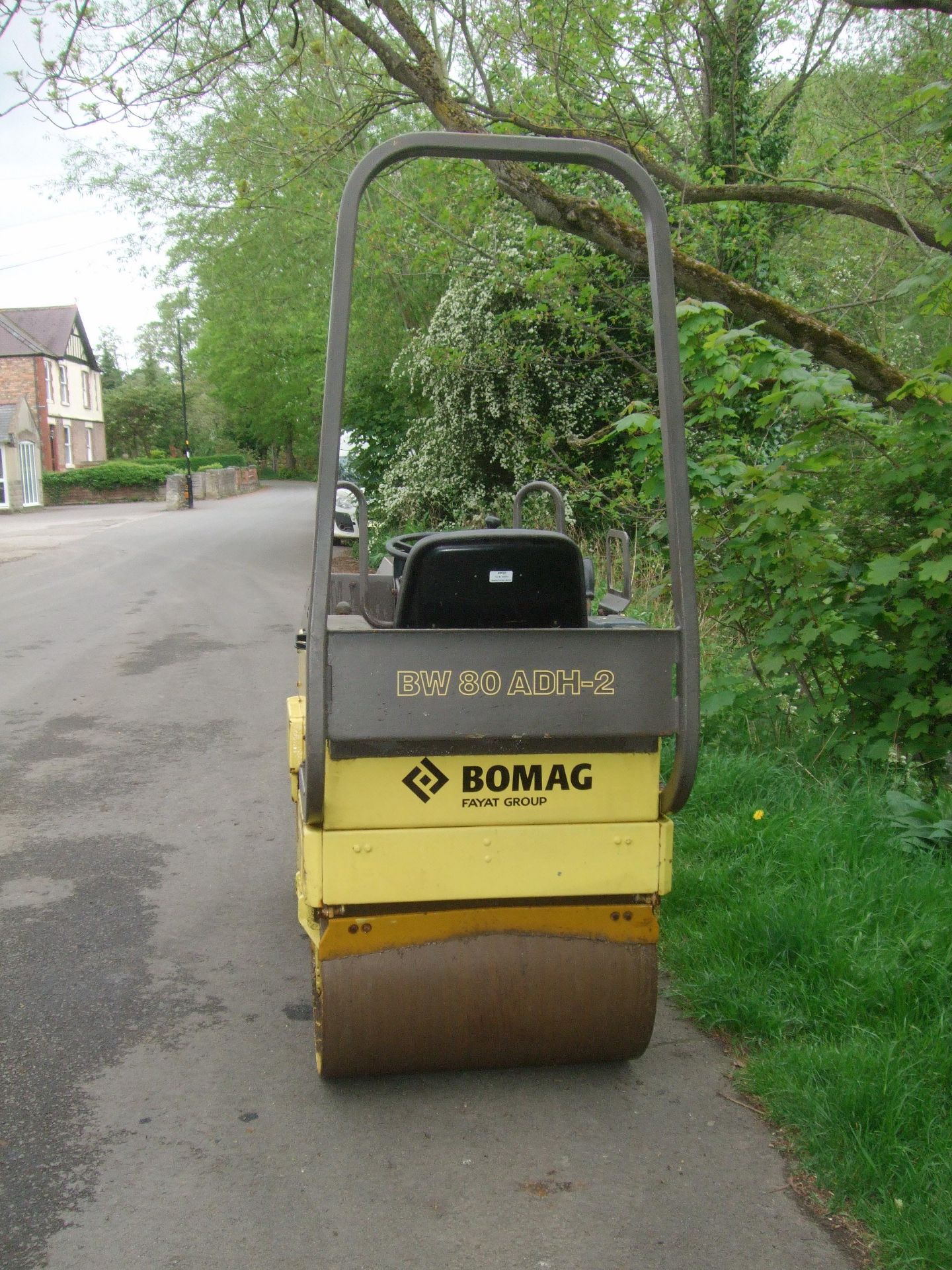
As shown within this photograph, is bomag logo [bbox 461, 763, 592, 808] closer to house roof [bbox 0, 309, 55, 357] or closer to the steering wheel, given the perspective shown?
the steering wheel

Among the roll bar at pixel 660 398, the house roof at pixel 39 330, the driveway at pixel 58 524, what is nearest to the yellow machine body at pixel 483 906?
the roll bar at pixel 660 398

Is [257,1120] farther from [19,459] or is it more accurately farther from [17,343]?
[17,343]

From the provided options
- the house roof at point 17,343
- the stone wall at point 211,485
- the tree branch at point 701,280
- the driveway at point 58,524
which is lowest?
the driveway at point 58,524

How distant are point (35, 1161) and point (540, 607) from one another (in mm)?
2070

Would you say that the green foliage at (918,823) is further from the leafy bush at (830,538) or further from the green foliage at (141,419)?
the green foliage at (141,419)

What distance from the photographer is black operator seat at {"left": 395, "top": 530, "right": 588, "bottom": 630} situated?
3268 millimetres

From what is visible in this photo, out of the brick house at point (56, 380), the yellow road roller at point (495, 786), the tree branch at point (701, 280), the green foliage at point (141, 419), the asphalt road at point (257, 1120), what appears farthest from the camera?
the green foliage at point (141, 419)

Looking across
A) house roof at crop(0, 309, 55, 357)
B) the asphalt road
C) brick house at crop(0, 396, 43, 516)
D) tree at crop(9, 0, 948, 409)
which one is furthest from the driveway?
the asphalt road

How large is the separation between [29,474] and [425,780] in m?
45.3

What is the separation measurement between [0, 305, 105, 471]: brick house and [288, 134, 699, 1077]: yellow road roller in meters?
47.8

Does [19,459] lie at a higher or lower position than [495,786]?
higher

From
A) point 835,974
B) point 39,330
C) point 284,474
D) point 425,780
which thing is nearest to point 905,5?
point 835,974

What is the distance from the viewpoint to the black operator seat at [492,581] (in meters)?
3.27

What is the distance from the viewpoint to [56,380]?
52719mm
